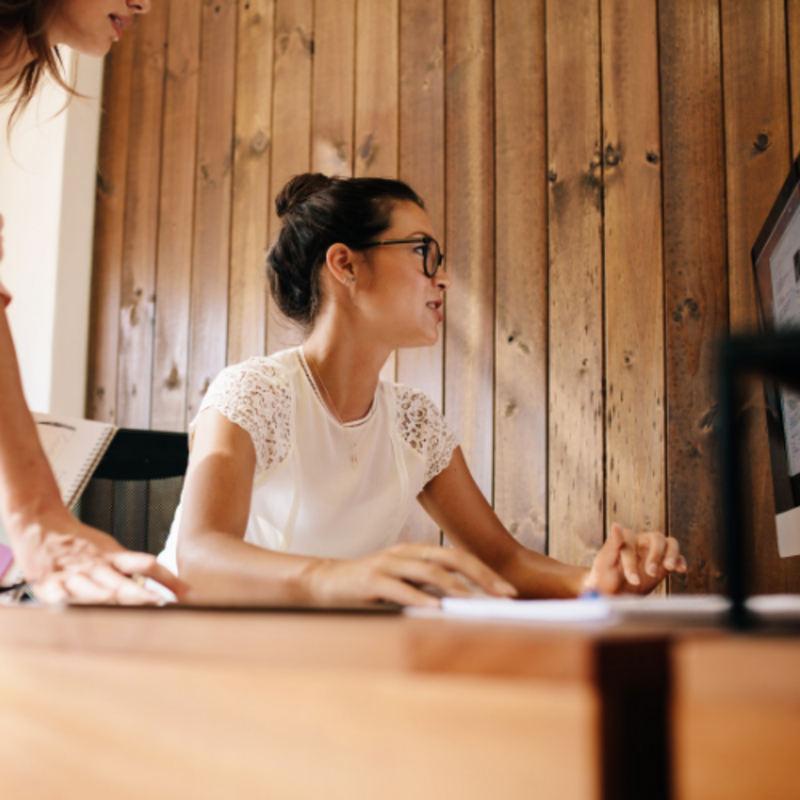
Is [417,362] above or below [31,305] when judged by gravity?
below

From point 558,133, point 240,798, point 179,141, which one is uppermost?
point 179,141

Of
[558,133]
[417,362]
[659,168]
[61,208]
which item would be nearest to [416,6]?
[558,133]

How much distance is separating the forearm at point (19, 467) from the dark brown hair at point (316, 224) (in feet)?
3.23

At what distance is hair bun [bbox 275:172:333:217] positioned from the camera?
1714mm

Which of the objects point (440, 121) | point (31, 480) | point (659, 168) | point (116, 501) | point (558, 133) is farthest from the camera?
point (440, 121)

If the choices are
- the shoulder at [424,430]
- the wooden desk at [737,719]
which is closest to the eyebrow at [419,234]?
the shoulder at [424,430]

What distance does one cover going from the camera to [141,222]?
2666 millimetres

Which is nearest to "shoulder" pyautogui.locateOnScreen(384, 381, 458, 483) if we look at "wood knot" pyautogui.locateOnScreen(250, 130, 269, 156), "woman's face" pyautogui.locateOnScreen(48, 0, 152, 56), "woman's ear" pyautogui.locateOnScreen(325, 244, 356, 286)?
"woman's ear" pyautogui.locateOnScreen(325, 244, 356, 286)

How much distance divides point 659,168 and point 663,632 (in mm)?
1833

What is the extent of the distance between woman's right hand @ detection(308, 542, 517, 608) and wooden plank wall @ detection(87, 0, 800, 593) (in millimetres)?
1273

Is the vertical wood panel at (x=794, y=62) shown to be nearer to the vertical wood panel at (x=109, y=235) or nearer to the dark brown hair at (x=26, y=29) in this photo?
the dark brown hair at (x=26, y=29)

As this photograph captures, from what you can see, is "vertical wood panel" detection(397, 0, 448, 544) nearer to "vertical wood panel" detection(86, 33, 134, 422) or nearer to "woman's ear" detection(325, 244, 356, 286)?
"woman's ear" detection(325, 244, 356, 286)

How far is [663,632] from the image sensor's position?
26 cm

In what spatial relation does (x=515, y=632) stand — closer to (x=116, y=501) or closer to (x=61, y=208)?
(x=116, y=501)
